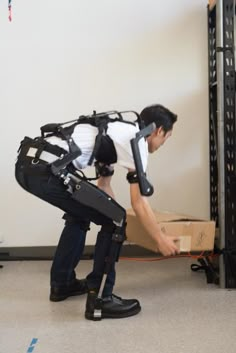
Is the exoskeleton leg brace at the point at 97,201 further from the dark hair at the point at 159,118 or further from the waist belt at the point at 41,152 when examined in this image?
the dark hair at the point at 159,118

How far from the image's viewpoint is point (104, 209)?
2004mm

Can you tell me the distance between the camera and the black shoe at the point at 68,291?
231 cm

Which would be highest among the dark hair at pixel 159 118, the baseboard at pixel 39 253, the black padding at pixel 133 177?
the dark hair at pixel 159 118

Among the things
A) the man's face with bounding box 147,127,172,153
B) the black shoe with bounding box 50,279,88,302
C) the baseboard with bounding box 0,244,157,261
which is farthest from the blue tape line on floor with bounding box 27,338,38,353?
the baseboard with bounding box 0,244,157,261

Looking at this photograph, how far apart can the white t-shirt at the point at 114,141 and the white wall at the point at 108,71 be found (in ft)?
3.35

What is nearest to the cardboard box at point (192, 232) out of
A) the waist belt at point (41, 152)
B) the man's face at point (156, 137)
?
the man's face at point (156, 137)

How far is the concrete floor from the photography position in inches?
70.1

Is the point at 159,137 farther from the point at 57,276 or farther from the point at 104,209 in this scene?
the point at 57,276

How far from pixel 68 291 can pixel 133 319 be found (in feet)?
1.48

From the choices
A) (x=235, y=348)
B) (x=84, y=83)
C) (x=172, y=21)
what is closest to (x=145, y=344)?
(x=235, y=348)

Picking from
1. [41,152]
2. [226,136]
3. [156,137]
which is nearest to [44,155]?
[41,152]

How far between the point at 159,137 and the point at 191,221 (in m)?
0.55

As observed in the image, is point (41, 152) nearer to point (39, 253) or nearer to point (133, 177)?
point (133, 177)

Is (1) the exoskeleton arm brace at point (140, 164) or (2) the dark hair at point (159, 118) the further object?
(2) the dark hair at point (159, 118)
